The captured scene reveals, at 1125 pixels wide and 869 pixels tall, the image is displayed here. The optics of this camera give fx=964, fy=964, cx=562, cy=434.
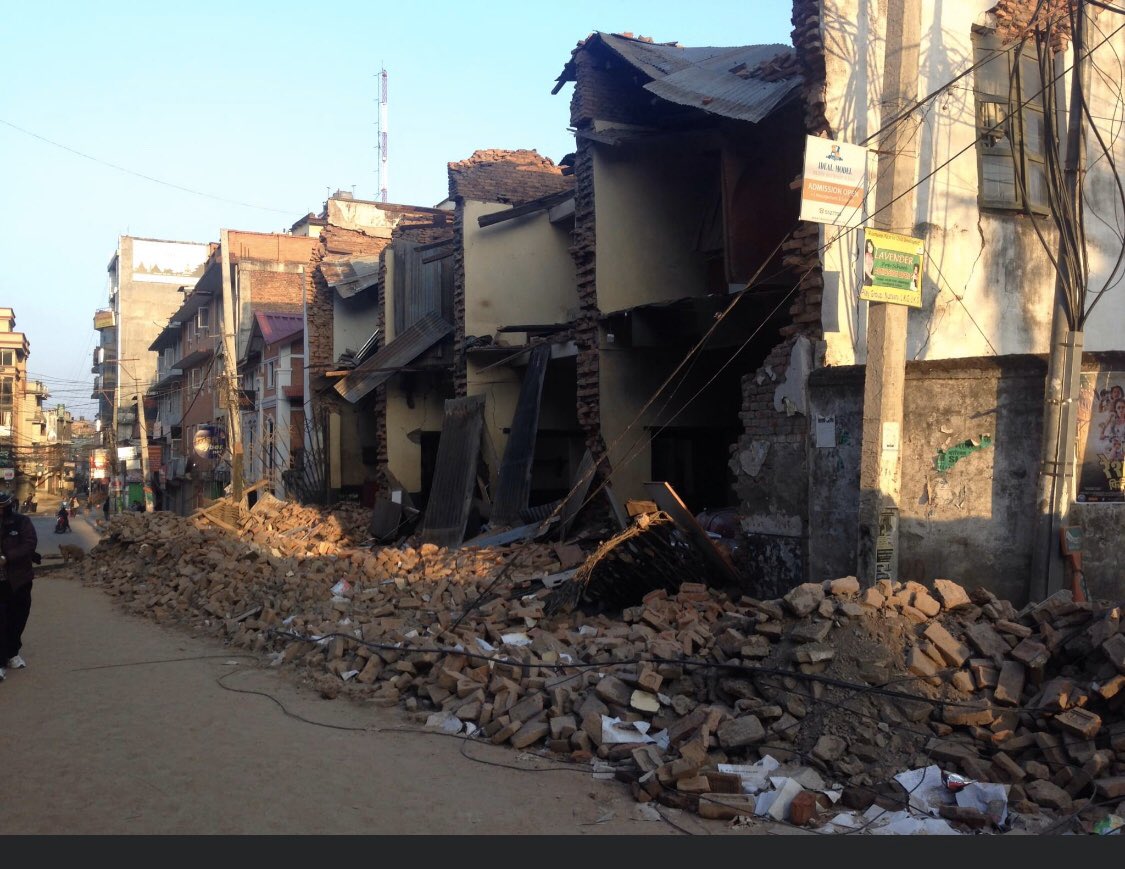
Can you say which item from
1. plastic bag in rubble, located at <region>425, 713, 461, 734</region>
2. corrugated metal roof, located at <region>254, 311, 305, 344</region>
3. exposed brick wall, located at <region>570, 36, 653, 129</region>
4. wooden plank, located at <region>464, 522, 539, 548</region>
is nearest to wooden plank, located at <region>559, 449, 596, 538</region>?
wooden plank, located at <region>464, 522, 539, 548</region>

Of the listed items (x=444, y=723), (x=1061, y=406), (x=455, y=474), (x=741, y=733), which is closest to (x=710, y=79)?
(x=1061, y=406)

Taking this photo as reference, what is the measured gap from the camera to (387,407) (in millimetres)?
21031

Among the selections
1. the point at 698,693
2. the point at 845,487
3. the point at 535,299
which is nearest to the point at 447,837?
the point at 698,693

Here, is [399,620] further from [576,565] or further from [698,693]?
[698,693]

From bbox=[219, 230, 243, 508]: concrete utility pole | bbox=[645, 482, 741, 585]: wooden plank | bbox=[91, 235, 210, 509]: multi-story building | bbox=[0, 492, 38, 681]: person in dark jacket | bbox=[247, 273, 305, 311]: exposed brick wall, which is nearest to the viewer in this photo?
bbox=[0, 492, 38, 681]: person in dark jacket

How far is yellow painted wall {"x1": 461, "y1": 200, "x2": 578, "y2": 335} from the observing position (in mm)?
A: 17484

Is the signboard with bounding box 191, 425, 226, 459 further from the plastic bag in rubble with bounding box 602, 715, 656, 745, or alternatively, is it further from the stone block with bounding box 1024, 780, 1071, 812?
the stone block with bounding box 1024, 780, 1071, 812

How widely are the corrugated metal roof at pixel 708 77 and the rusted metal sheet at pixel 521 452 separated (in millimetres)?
4340

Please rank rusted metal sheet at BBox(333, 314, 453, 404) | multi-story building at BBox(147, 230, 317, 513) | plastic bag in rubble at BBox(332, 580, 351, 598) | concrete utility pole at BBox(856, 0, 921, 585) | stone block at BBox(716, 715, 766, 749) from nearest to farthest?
1. stone block at BBox(716, 715, 766, 749)
2. concrete utility pole at BBox(856, 0, 921, 585)
3. plastic bag in rubble at BBox(332, 580, 351, 598)
4. rusted metal sheet at BBox(333, 314, 453, 404)
5. multi-story building at BBox(147, 230, 317, 513)

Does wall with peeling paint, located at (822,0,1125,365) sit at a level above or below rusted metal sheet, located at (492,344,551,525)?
above

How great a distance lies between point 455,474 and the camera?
16203mm

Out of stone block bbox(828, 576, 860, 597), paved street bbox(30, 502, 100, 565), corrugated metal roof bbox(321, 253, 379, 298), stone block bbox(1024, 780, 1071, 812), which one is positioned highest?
corrugated metal roof bbox(321, 253, 379, 298)

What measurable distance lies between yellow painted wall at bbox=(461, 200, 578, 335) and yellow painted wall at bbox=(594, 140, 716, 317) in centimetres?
376

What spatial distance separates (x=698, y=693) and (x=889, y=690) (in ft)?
4.52
